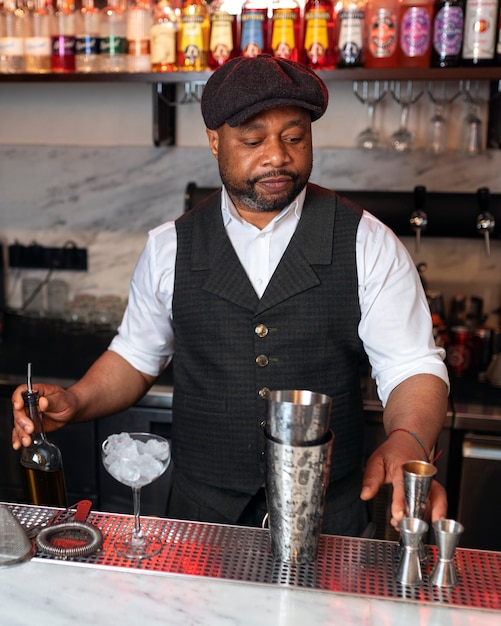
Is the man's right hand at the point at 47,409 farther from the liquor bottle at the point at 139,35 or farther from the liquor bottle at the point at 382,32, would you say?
the liquor bottle at the point at 382,32

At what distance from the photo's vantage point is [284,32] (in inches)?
91.4

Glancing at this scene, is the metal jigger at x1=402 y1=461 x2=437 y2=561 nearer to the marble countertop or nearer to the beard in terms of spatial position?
the marble countertop

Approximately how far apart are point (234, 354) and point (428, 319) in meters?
0.40

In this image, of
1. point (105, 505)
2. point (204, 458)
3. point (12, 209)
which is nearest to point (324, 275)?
point (204, 458)

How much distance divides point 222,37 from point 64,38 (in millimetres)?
513

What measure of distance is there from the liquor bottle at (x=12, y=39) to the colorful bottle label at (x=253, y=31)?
724 millimetres

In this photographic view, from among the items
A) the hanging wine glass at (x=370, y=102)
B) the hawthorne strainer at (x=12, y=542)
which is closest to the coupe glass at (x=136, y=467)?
the hawthorne strainer at (x=12, y=542)

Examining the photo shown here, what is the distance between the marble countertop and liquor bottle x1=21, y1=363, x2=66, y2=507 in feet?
0.84

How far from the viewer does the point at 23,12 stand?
251 cm

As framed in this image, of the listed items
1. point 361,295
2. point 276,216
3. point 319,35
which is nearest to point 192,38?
point 319,35

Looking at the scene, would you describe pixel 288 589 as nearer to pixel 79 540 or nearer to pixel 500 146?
pixel 79 540

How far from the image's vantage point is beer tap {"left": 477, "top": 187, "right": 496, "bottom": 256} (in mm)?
2299

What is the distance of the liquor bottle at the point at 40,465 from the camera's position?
4.44 ft

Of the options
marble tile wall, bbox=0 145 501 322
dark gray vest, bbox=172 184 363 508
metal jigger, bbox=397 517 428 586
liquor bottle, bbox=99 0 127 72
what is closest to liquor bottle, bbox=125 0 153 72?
liquor bottle, bbox=99 0 127 72
